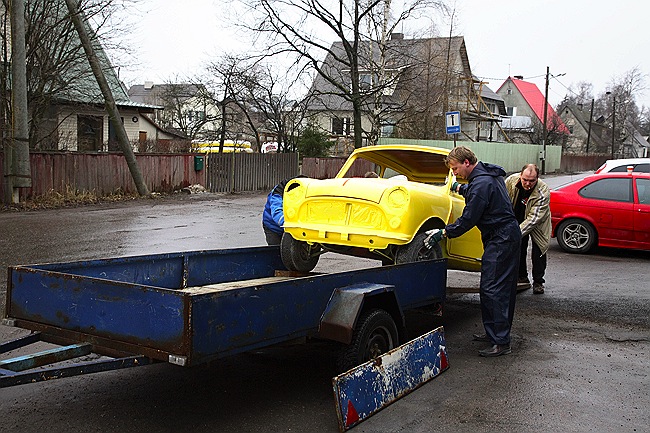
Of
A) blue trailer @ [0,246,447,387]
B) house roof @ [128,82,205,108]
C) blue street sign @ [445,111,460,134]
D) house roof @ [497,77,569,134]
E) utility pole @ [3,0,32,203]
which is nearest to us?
blue trailer @ [0,246,447,387]

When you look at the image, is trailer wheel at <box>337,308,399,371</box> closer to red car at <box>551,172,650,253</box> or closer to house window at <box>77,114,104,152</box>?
red car at <box>551,172,650,253</box>

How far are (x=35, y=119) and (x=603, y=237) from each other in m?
15.9

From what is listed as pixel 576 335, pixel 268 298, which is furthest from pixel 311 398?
pixel 576 335

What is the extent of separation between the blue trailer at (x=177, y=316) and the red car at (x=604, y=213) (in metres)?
7.96

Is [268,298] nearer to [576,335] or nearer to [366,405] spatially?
[366,405]

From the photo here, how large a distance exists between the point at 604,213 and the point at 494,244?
7.09 metres

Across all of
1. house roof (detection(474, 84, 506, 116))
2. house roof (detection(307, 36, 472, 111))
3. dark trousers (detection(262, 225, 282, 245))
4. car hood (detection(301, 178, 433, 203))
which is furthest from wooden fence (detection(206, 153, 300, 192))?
house roof (detection(474, 84, 506, 116))

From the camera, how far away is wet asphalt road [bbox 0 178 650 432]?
4.78 meters

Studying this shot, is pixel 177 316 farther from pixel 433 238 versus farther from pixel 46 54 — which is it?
pixel 46 54

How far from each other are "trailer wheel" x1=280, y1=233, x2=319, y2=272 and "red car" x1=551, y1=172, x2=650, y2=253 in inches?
283

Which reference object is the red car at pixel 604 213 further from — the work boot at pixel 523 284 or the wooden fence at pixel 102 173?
the wooden fence at pixel 102 173

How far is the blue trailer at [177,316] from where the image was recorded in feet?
13.6

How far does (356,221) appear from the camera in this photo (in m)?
6.69

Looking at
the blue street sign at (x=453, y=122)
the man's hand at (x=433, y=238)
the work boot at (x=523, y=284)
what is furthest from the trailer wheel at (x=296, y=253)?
the blue street sign at (x=453, y=122)
